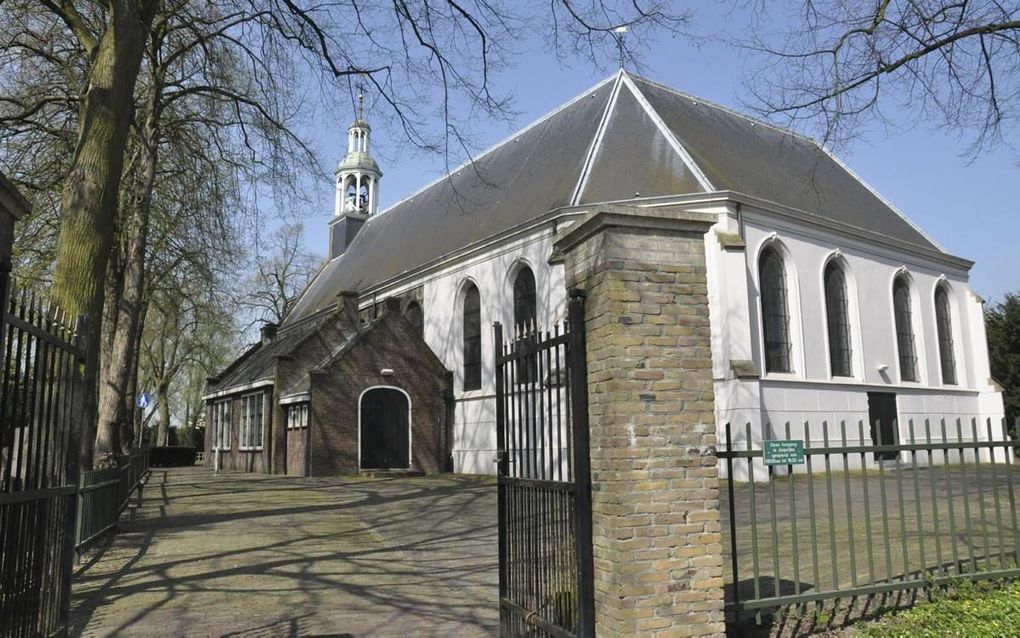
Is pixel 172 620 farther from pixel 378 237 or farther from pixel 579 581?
pixel 378 237

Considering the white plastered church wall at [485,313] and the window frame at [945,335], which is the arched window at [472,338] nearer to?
the white plastered church wall at [485,313]

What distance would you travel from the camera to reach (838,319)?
23250 millimetres

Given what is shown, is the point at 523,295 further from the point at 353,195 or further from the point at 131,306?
the point at 353,195

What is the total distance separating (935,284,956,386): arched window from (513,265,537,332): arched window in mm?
14728

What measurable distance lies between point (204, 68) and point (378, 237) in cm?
2321

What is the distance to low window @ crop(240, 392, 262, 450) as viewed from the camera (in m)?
26.5

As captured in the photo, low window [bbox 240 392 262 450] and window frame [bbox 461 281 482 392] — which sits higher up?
window frame [bbox 461 281 482 392]

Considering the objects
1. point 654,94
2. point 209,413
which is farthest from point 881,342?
point 209,413

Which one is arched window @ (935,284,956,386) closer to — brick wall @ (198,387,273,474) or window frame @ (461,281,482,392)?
window frame @ (461,281,482,392)

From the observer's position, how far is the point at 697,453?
183 inches

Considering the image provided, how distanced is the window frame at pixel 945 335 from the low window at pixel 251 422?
24.0 meters

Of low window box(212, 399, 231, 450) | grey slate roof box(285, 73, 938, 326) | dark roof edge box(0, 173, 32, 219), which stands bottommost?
low window box(212, 399, 231, 450)

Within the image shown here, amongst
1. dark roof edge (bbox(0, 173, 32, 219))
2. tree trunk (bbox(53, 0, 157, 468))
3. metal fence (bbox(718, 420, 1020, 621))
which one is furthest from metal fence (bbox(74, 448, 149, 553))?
metal fence (bbox(718, 420, 1020, 621))

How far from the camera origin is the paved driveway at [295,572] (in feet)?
20.6
